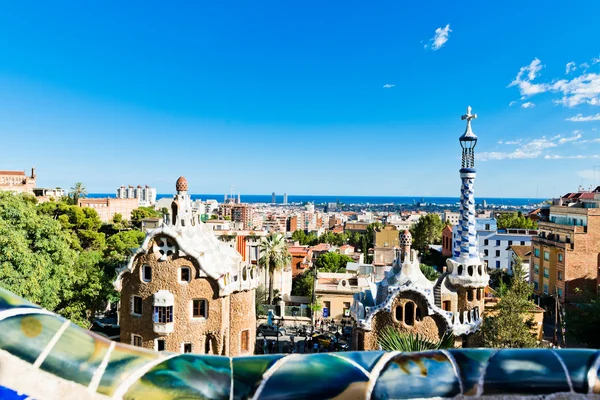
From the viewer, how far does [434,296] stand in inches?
844

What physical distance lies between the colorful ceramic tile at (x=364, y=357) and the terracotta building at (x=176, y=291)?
694 inches

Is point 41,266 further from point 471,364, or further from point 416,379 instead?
point 471,364

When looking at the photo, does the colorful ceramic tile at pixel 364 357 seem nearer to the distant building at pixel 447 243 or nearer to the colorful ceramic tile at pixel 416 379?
the colorful ceramic tile at pixel 416 379

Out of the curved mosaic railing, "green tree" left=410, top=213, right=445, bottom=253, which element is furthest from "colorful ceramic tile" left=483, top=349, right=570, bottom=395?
"green tree" left=410, top=213, right=445, bottom=253

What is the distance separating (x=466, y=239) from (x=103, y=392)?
71.8 ft

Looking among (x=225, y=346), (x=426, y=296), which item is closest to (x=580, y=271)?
(x=426, y=296)

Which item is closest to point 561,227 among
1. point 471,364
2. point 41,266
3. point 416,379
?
point 41,266

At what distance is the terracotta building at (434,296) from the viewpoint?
20.1 meters

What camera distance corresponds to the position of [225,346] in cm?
2175

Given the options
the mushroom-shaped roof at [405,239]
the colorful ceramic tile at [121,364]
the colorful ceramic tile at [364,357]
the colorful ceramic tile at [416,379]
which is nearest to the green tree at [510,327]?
the mushroom-shaped roof at [405,239]

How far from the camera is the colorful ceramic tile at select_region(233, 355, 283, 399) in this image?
3.27m

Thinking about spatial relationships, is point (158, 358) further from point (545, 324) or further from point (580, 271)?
point (580, 271)

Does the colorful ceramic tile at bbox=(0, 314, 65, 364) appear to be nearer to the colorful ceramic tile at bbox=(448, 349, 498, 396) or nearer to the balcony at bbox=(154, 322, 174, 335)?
the colorful ceramic tile at bbox=(448, 349, 498, 396)

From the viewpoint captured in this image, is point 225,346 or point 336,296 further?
point 336,296
